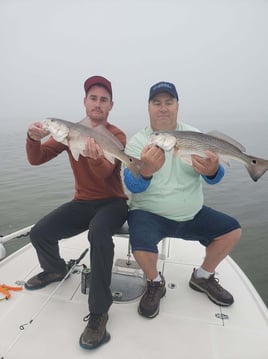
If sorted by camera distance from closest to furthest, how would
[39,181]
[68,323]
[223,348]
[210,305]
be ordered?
[223,348]
[68,323]
[210,305]
[39,181]

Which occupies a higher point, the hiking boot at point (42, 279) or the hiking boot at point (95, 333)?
the hiking boot at point (95, 333)

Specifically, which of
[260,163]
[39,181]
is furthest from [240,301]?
[39,181]

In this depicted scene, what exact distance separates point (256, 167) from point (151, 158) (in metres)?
1.15

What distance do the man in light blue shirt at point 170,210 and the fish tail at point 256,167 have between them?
37cm

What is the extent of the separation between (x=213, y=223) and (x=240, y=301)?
40.1 inches

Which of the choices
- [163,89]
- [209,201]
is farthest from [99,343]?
[209,201]

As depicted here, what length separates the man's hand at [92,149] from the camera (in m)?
3.37

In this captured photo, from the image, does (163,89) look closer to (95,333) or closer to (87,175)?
(87,175)

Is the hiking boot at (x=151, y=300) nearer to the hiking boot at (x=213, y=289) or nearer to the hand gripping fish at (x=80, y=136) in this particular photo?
the hiking boot at (x=213, y=289)

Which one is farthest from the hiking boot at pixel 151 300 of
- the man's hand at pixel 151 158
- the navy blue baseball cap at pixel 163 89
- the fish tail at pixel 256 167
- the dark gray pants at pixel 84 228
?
the navy blue baseball cap at pixel 163 89

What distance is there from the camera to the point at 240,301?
3.55 m

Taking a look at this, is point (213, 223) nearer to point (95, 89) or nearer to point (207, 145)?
point (207, 145)

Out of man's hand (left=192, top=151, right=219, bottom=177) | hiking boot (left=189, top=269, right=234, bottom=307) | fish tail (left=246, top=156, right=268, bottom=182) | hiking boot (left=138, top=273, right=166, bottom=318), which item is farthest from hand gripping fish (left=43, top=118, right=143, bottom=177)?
hiking boot (left=189, top=269, right=234, bottom=307)

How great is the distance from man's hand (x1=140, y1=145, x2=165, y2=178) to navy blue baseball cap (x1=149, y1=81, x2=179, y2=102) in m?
0.88
